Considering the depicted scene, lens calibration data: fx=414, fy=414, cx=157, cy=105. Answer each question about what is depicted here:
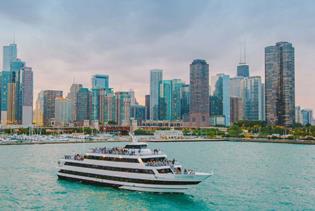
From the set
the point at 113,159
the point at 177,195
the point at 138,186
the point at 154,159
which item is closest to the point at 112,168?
the point at 113,159

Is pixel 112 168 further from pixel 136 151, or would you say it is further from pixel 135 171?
pixel 135 171

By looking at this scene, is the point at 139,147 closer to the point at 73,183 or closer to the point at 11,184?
the point at 73,183

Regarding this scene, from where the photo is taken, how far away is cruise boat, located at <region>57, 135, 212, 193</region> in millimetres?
46531

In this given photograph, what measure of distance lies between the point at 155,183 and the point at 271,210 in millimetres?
12914

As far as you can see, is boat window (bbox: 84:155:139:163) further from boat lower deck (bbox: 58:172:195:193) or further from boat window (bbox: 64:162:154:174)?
boat lower deck (bbox: 58:172:195:193)

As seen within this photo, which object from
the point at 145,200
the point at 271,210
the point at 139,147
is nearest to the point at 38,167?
the point at 139,147

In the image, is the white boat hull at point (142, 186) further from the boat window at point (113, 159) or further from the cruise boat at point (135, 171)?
the boat window at point (113, 159)

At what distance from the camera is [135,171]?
161 ft

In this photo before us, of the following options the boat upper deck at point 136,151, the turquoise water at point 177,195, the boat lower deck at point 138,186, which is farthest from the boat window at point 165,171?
the boat upper deck at point 136,151

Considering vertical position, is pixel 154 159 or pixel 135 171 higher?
pixel 154 159

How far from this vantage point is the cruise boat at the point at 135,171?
46.5m

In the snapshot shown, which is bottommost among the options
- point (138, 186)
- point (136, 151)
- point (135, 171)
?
point (138, 186)

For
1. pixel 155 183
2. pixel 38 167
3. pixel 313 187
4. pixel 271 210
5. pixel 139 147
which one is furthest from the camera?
pixel 38 167

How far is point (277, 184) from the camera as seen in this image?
5878 centimetres
